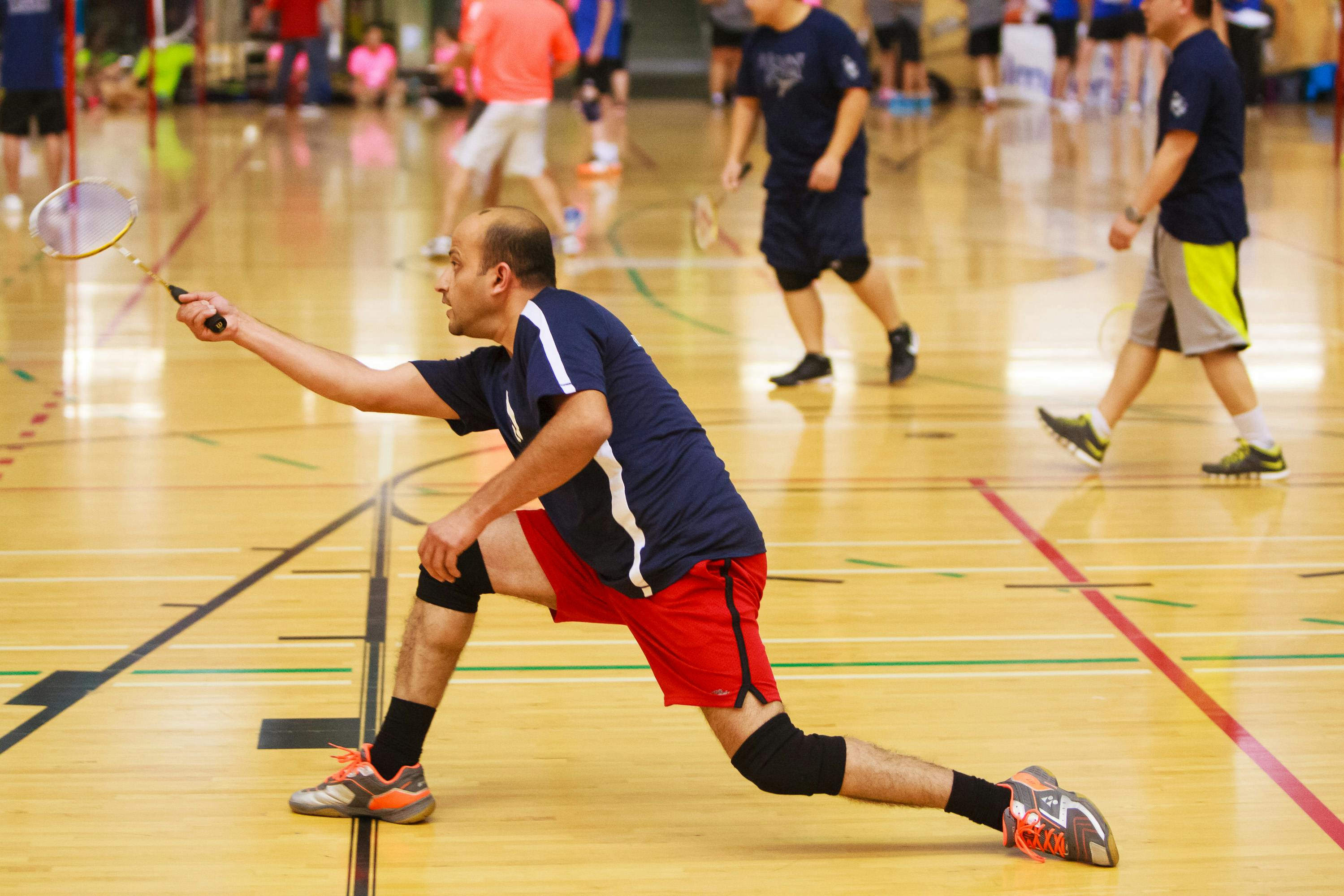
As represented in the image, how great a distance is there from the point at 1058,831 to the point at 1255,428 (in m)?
2.93

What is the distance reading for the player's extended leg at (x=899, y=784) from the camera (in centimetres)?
279

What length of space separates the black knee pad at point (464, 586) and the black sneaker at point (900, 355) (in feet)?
13.6

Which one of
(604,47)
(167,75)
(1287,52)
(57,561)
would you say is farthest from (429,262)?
(1287,52)

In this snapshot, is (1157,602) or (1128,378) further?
(1128,378)

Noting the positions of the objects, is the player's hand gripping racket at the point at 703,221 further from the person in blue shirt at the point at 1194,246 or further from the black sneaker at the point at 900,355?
the person in blue shirt at the point at 1194,246

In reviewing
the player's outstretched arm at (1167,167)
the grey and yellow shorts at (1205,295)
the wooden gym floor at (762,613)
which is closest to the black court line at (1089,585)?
the wooden gym floor at (762,613)

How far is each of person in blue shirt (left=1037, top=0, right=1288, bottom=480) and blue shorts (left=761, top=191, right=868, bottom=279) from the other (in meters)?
1.36

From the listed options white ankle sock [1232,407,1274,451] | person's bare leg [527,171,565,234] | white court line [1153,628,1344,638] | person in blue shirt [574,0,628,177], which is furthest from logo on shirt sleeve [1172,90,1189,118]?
person in blue shirt [574,0,628,177]

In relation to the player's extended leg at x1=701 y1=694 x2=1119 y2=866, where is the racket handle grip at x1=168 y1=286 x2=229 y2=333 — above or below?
above

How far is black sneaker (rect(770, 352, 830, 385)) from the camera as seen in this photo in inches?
269

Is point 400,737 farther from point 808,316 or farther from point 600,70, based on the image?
point 600,70

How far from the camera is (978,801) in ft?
9.39

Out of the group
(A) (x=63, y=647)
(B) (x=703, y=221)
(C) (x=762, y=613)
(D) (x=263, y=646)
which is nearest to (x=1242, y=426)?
(C) (x=762, y=613)

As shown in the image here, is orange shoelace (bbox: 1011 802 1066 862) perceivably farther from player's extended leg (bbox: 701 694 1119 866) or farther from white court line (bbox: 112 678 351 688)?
white court line (bbox: 112 678 351 688)
